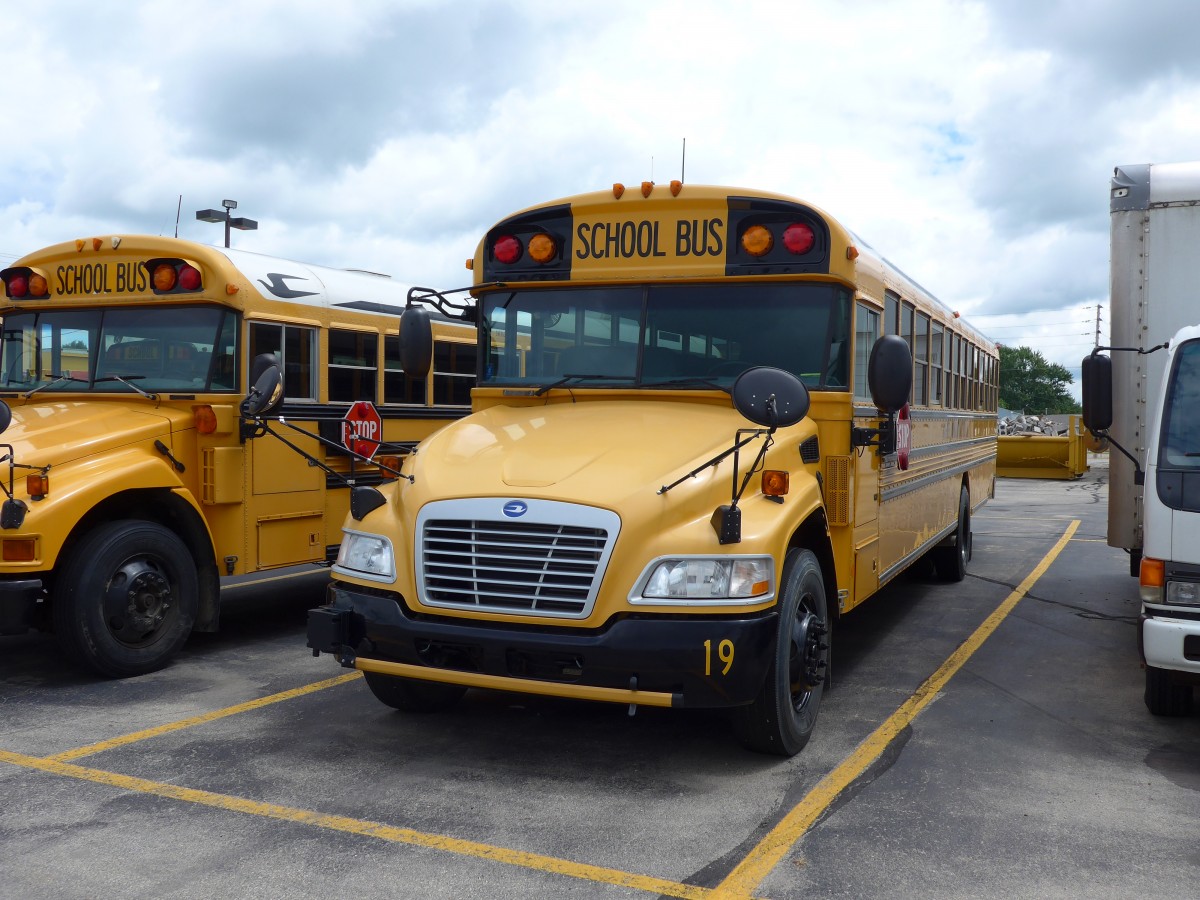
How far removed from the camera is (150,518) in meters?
6.27

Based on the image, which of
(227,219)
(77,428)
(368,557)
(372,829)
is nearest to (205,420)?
(77,428)

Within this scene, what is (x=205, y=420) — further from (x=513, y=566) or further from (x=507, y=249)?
(x=513, y=566)

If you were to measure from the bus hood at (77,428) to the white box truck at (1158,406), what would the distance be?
5048mm

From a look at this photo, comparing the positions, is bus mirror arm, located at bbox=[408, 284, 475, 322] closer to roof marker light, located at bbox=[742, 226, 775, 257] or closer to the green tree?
roof marker light, located at bbox=[742, 226, 775, 257]

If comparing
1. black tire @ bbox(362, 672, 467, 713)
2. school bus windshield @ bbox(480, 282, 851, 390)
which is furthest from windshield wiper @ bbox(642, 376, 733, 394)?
black tire @ bbox(362, 672, 467, 713)

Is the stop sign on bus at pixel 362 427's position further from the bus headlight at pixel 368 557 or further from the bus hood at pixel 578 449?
the bus headlight at pixel 368 557

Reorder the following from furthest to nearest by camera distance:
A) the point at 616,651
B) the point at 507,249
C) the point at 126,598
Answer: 1. the point at 126,598
2. the point at 507,249
3. the point at 616,651

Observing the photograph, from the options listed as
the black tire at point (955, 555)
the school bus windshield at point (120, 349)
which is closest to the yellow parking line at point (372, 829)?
the school bus windshield at point (120, 349)

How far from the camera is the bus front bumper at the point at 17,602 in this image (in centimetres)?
529

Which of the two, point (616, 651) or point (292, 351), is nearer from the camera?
point (616, 651)

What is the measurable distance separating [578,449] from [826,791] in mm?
1659

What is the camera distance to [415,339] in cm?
552

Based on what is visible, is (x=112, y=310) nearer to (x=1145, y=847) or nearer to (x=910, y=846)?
(x=910, y=846)

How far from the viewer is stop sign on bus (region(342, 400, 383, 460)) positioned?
7.46 meters
